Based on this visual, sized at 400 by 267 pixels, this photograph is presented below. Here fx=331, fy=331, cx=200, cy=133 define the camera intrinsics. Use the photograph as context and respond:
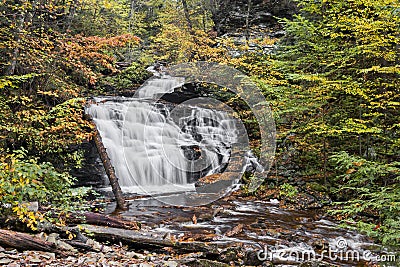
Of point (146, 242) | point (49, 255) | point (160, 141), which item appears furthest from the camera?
point (160, 141)

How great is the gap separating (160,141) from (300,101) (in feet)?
20.7

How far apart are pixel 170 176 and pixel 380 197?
811 centimetres

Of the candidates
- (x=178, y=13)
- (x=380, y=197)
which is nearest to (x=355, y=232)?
(x=380, y=197)

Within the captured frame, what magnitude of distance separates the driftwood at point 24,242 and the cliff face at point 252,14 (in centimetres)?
1838

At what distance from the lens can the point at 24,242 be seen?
400cm

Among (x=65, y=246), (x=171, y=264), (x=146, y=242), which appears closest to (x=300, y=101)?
(x=146, y=242)

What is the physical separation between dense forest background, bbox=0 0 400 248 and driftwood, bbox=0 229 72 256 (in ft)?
1.36

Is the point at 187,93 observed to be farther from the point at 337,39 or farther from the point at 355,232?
the point at 355,232

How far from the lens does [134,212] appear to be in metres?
8.32

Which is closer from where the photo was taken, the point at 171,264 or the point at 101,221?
the point at 171,264

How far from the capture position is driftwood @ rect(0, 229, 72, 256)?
3.95 meters

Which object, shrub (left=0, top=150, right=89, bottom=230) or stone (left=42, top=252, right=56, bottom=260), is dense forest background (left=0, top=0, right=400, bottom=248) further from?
stone (left=42, top=252, right=56, bottom=260)

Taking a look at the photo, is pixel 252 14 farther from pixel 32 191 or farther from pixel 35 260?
pixel 35 260

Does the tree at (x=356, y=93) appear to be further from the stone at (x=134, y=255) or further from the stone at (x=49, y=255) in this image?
the stone at (x=49, y=255)
